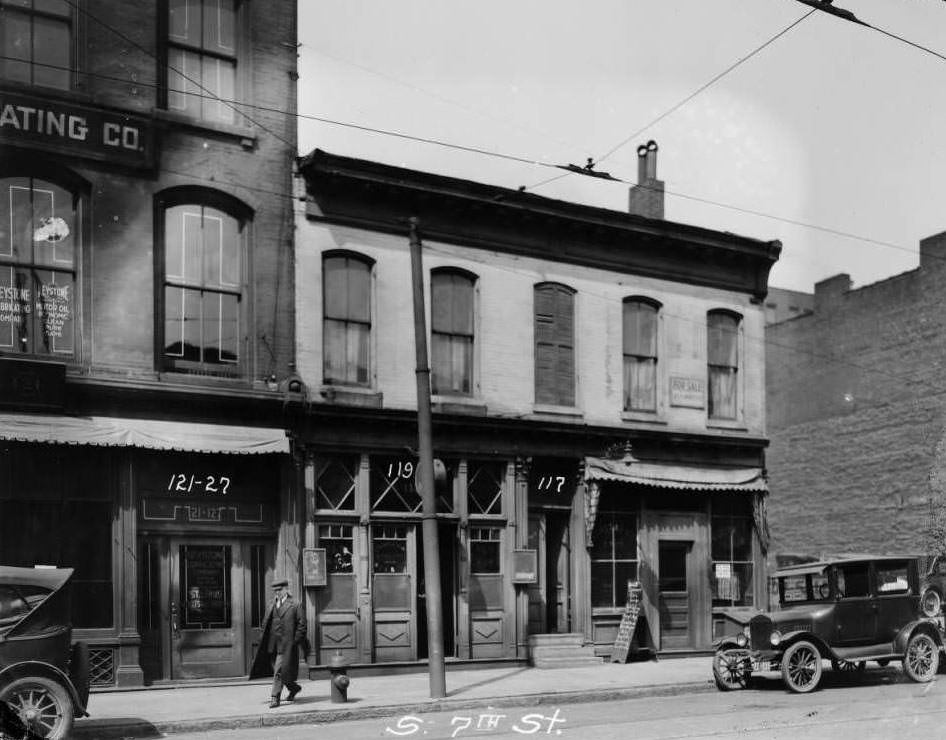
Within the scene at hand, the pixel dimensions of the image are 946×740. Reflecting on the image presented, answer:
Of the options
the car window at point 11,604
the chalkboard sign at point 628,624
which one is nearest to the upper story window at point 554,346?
Answer: the chalkboard sign at point 628,624

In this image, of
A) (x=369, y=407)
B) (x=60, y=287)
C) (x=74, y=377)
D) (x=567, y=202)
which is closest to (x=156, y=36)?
(x=60, y=287)

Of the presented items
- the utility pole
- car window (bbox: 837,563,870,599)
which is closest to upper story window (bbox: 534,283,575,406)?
the utility pole

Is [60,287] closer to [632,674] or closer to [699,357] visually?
[632,674]

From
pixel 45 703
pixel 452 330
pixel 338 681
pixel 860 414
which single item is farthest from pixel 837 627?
pixel 860 414

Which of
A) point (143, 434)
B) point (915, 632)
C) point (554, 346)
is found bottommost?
point (915, 632)

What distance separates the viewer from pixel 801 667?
16766 mm

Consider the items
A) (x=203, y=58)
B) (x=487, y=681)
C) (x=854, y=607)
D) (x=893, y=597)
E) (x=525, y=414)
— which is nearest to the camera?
(x=854, y=607)

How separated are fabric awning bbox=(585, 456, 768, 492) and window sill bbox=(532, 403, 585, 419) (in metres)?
0.91

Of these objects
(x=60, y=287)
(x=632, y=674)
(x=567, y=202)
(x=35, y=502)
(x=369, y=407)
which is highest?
(x=567, y=202)

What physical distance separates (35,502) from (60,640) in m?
5.06

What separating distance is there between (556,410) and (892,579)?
23.4 ft

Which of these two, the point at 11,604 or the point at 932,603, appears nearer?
the point at 11,604

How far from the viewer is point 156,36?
61.3 ft

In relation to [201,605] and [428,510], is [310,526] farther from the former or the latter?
[428,510]
